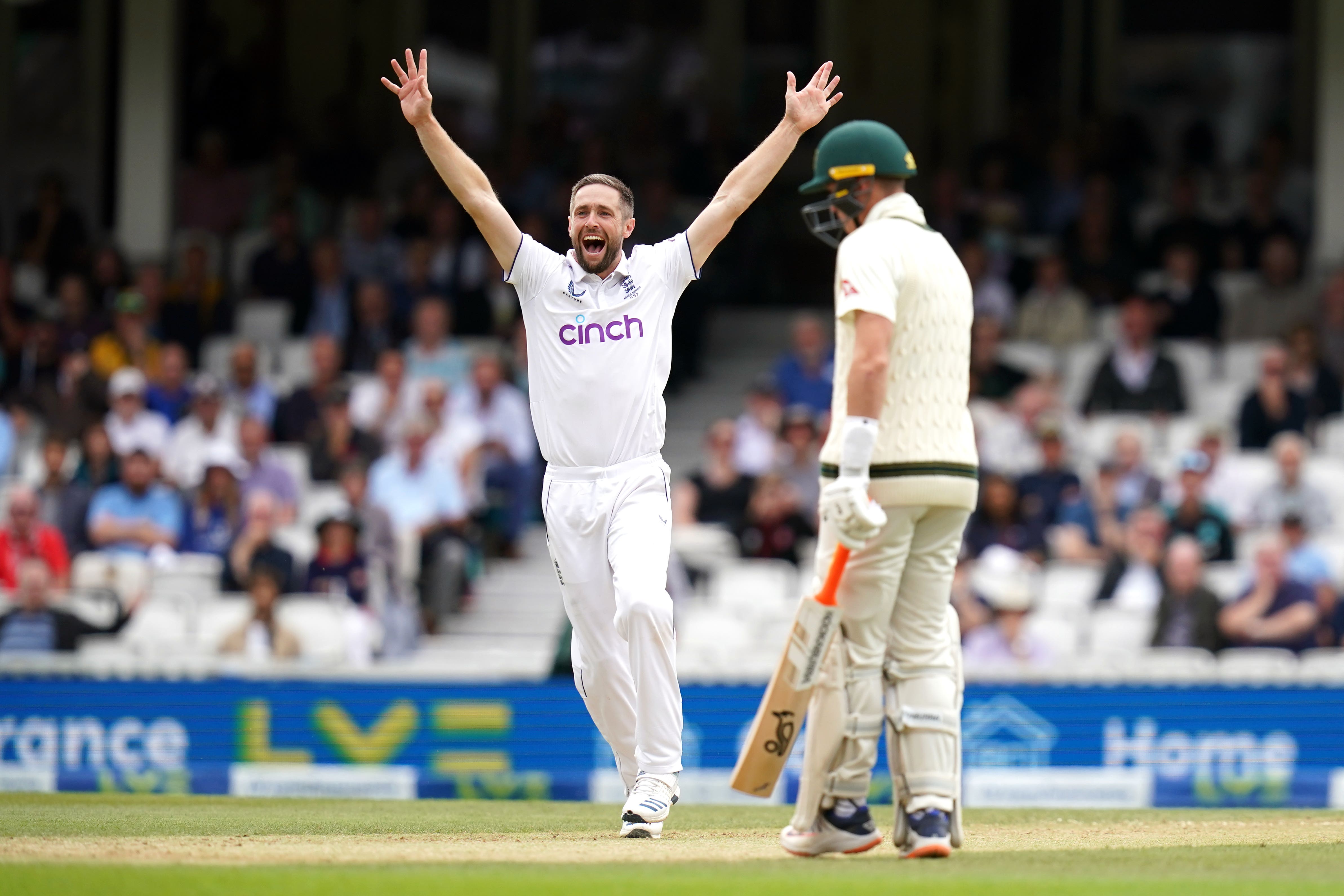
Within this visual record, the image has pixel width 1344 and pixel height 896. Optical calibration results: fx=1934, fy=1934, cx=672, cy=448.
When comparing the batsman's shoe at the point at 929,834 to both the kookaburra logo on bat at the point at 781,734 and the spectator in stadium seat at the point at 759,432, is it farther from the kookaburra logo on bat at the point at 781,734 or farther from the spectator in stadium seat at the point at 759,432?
the spectator in stadium seat at the point at 759,432

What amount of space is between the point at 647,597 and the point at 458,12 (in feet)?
43.5

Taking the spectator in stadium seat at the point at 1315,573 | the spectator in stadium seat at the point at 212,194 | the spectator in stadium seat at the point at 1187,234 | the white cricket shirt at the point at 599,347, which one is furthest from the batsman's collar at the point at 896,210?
the spectator in stadium seat at the point at 212,194

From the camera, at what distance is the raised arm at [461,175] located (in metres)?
6.09

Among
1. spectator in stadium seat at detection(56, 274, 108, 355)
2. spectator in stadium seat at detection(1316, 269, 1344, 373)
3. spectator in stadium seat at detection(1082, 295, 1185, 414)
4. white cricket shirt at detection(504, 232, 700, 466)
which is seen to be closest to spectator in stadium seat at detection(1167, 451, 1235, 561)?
spectator in stadium seat at detection(1082, 295, 1185, 414)

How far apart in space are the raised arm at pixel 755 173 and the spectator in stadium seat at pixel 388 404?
7.24 m

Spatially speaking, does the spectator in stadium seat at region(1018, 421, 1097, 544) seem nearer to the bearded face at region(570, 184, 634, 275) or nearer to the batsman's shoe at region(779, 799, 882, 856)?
the bearded face at region(570, 184, 634, 275)

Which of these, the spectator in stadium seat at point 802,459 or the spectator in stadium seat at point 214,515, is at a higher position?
the spectator in stadium seat at point 802,459

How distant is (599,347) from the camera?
19.8ft

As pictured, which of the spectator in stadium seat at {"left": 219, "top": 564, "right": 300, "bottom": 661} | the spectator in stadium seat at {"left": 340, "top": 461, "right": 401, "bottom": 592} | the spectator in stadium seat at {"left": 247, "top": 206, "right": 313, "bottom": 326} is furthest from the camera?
the spectator in stadium seat at {"left": 247, "top": 206, "right": 313, "bottom": 326}

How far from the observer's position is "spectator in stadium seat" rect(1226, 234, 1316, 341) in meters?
13.6

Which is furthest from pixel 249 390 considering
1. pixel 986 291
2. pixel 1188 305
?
pixel 1188 305

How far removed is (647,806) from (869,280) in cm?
178

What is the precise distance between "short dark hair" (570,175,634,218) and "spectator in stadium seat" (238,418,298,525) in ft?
22.4

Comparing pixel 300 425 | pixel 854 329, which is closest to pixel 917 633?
pixel 854 329
